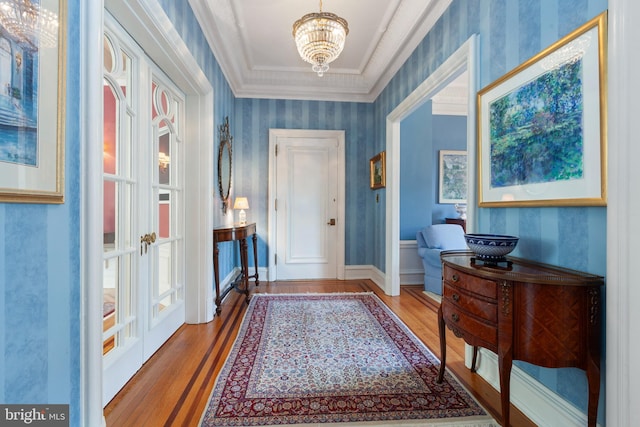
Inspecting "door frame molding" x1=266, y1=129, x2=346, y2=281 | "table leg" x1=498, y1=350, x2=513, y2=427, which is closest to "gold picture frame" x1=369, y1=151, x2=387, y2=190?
"door frame molding" x1=266, y1=129, x2=346, y2=281

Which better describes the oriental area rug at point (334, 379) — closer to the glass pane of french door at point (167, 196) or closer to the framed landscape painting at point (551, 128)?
the glass pane of french door at point (167, 196)

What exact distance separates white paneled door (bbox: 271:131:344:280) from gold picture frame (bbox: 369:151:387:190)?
458 millimetres

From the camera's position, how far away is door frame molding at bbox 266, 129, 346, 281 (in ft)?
14.0

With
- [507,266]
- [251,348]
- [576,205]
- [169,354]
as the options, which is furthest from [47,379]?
[576,205]

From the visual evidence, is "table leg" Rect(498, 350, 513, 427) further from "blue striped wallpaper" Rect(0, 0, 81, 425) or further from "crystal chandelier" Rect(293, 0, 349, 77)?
"crystal chandelier" Rect(293, 0, 349, 77)

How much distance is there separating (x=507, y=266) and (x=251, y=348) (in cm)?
185

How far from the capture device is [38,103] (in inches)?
37.4

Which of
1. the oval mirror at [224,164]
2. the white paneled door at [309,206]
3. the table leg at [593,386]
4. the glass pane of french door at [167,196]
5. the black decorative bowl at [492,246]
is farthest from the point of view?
the white paneled door at [309,206]

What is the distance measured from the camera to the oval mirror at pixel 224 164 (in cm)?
326

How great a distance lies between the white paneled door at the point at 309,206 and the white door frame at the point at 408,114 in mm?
908

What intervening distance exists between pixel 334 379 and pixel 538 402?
3.59 ft

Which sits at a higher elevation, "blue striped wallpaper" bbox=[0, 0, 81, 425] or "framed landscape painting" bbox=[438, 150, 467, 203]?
"framed landscape painting" bbox=[438, 150, 467, 203]

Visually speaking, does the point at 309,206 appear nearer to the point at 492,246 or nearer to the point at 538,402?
the point at 492,246

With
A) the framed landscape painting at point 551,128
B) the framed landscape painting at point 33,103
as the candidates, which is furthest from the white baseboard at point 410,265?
the framed landscape painting at point 33,103
